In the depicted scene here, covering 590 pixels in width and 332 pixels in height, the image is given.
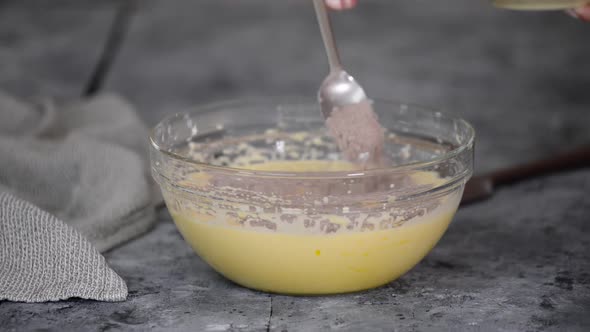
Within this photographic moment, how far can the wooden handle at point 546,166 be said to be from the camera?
1.87 meters

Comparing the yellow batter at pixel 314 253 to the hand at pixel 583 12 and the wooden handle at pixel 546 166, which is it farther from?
the wooden handle at pixel 546 166

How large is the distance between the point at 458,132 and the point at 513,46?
1.51 meters

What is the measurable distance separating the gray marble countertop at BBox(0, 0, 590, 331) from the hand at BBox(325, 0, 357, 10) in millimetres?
480

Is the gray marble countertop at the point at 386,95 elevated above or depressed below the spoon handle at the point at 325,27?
below

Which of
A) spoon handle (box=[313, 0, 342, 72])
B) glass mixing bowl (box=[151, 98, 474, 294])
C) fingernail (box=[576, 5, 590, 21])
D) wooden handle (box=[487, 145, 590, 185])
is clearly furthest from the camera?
→ wooden handle (box=[487, 145, 590, 185])

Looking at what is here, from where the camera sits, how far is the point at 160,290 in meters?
1.35

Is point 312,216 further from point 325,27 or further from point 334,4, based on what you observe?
point 334,4

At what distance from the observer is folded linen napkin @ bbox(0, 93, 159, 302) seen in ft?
4.31

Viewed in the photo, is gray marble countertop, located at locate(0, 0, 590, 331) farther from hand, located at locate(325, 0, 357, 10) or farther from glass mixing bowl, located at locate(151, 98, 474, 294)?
hand, located at locate(325, 0, 357, 10)

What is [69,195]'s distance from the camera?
172 centimetres

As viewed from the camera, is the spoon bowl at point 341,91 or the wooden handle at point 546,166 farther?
the wooden handle at point 546,166

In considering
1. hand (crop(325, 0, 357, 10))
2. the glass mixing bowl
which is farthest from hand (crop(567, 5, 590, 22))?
hand (crop(325, 0, 357, 10))

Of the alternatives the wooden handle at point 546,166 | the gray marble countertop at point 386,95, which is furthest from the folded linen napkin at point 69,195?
the wooden handle at point 546,166

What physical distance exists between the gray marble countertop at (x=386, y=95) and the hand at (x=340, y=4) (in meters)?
0.48
